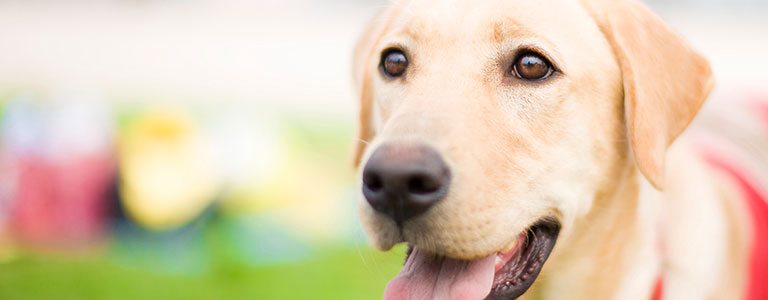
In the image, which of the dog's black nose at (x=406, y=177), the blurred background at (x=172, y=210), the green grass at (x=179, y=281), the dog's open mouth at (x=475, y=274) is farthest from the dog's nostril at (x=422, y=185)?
the green grass at (x=179, y=281)

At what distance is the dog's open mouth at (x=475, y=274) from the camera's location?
8.05 feet

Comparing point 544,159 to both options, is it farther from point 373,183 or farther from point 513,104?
point 373,183

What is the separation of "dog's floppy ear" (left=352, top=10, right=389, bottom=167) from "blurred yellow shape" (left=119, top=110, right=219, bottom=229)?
2543mm

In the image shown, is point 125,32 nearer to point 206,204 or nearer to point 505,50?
point 206,204

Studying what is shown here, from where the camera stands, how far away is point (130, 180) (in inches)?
Result: 220

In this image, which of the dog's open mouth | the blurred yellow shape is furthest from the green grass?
the dog's open mouth

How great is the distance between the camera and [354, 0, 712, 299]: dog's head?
238 centimetres

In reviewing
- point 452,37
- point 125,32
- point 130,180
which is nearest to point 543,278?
point 452,37

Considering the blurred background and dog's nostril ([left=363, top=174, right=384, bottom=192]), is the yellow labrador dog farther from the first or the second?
the blurred background

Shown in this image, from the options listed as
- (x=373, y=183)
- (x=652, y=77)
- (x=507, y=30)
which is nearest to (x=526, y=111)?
(x=507, y=30)

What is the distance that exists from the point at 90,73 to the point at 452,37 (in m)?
12.1

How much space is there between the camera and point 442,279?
2492 millimetres

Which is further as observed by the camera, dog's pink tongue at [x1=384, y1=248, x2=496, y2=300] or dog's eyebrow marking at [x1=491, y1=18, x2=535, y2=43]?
dog's eyebrow marking at [x1=491, y1=18, x2=535, y2=43]

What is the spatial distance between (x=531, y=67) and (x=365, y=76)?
0.89 meters
